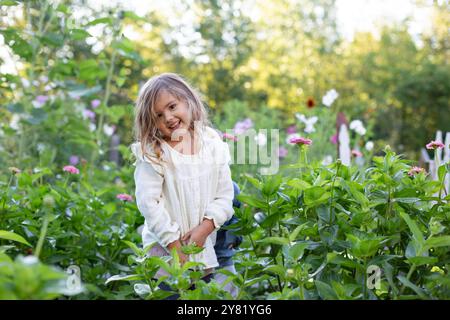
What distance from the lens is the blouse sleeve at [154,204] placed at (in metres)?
1.95

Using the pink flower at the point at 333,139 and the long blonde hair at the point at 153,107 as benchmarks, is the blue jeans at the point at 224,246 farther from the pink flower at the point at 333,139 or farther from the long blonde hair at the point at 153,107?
the pink flower at the point at 333,139

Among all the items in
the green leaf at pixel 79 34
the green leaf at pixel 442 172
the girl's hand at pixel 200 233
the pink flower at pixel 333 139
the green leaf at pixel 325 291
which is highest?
the green leaf at pixel 79 34

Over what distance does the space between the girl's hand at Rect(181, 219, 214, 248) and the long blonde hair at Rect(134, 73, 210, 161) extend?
26 centimetres

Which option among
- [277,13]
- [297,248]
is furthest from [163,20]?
[297,248]

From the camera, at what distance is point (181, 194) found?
2023 mm

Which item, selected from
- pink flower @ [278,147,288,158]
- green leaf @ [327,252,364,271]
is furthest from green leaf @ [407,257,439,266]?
pink flower @ [278,147,288,158]

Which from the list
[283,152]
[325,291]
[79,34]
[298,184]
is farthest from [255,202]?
[283,152]

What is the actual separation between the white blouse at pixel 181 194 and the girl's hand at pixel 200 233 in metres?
0.02

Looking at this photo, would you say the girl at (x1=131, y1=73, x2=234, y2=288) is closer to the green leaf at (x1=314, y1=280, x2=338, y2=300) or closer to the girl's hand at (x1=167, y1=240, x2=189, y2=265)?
the girl's hand at (x1=167, y1=240, x2=189, y2=265)

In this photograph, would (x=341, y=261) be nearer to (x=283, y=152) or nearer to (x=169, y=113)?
(x=169, y=113)

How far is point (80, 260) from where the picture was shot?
8.20 feet

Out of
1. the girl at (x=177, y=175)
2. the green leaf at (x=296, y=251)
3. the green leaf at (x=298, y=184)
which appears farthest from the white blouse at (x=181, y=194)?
the green leaf at (x=296, y=251)
